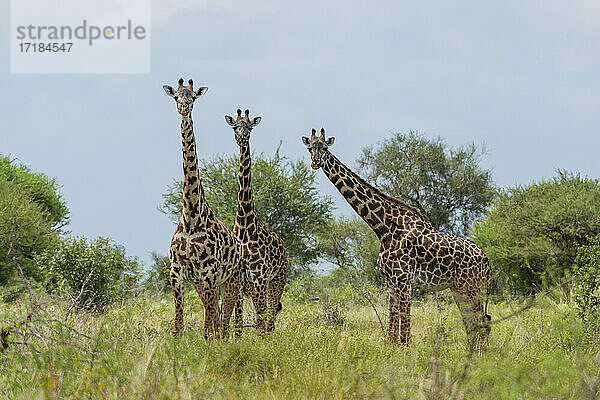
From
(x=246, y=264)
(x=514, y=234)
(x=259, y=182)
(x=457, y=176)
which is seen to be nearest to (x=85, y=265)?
(x=246, y=264)

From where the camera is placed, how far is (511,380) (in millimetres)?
5191

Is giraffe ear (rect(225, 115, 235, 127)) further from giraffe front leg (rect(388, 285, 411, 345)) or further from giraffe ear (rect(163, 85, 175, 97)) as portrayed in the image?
giraffe front leg (rect(388, 285, 411, 345))

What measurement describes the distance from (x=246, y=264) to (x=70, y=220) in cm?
2095

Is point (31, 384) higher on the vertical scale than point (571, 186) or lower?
lower

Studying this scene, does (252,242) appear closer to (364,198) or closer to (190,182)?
(190,182)

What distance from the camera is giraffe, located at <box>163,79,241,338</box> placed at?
8.66 meters

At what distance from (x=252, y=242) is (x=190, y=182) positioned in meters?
1.74

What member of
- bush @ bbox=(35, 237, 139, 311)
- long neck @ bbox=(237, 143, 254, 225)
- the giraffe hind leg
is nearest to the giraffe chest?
the giraffe hind leg

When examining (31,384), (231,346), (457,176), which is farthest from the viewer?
(457,176)

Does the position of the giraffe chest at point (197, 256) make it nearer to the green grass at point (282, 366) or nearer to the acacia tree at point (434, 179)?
the green grass at point (282, 366)

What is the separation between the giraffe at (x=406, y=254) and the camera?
9.19 meters

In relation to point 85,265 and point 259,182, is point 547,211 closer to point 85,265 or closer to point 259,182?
point 259,182

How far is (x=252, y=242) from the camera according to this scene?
33.9 feet

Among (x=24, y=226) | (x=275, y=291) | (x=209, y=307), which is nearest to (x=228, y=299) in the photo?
(x=209, y=307)
